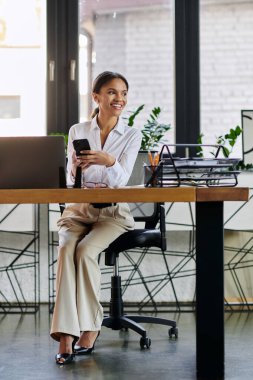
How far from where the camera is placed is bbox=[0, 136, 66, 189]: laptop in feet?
9.09

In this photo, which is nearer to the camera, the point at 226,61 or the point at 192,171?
the point at 192,171

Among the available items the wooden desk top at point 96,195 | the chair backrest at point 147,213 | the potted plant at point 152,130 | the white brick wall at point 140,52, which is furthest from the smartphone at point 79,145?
the white brick wall at point 140,52

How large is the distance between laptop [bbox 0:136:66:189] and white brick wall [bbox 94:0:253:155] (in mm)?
2255

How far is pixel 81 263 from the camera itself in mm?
3148

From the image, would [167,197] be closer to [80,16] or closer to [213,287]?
[213,287]

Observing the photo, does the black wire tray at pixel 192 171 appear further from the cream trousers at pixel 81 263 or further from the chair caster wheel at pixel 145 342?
the chair caster wheel at pixel 145 342

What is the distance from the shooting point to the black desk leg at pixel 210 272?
2.71 meters

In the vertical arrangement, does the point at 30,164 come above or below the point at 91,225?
above

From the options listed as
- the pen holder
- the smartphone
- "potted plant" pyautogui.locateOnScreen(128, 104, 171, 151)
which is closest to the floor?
the pen holder

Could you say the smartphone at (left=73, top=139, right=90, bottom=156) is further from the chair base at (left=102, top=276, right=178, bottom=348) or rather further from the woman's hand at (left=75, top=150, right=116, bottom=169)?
the chair base at (left=102, top=276, right=178, bottom=348)

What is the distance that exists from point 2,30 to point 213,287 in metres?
2.86

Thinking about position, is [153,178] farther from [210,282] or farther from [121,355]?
[121,355]

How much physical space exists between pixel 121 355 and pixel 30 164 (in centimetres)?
106

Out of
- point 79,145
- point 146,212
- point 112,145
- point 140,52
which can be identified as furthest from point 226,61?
point 79,145
